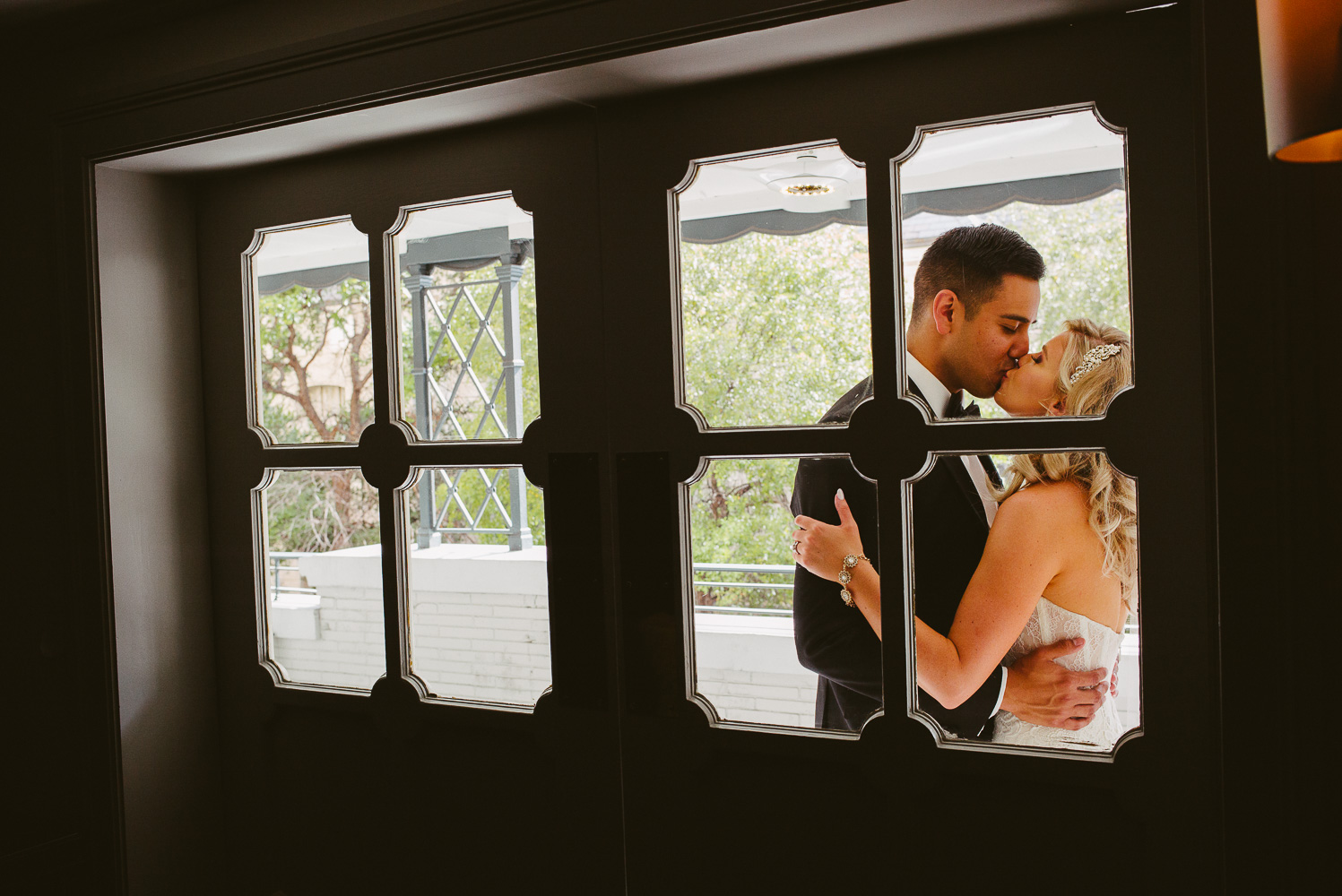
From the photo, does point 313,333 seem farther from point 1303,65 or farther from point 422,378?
point 1303,65

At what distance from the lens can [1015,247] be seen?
53.0 inches

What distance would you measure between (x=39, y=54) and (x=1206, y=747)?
245 cm

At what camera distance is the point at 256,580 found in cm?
201

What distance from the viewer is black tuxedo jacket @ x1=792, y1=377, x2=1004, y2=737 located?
1401 millimetres

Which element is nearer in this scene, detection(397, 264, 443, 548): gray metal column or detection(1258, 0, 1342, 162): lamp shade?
detection(1258, 0, 1342, 162): lamp shade

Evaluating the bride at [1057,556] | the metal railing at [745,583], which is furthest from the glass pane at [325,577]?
the bride at [1057,556]

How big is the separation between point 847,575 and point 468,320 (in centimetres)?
84

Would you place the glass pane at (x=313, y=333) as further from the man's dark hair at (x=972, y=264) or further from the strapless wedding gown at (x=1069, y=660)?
the strapless wedding gown at (x=1069, y=660)

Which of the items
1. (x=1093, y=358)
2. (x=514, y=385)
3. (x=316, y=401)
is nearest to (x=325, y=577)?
(x=316, y=401)

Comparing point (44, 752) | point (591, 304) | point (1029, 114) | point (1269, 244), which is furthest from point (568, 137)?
point (44, 752)

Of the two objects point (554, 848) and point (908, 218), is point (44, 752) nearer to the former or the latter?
point (554, 848)

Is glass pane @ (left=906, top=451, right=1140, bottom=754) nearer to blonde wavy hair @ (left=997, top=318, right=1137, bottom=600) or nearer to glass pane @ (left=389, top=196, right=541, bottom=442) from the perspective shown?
blonde wavy hair @ (left=997, top=318, right=1137, bottom=600)

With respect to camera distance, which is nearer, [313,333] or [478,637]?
[478,637]

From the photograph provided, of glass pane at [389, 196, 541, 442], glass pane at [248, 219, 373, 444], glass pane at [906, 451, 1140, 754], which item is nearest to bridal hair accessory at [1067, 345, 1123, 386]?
glass pane at [906, 451, 1140, 754]
